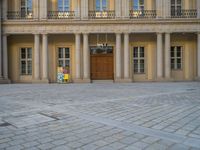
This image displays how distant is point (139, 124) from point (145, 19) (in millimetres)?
18871

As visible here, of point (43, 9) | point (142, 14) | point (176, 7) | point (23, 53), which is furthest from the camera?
point (23, 53)

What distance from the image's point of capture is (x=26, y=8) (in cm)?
2534

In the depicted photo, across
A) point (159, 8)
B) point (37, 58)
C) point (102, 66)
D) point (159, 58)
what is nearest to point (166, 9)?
point (159, 8)

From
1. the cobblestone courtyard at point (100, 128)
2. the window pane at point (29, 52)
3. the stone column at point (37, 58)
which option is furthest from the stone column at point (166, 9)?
the cobblestone courtyard at point (100, 128)

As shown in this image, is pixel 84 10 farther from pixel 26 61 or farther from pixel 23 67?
pixel 23 67

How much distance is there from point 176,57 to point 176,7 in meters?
A: 5.13

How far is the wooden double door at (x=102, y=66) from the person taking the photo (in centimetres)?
2575

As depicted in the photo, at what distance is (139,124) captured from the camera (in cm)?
626

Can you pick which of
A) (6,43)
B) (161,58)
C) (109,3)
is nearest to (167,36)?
(161,58)

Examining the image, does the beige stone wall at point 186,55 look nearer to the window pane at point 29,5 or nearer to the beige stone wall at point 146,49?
the beige stone wall at point 146,49

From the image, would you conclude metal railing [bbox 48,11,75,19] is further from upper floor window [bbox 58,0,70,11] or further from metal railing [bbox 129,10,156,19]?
metal railing [bbox 129,10,156,19]

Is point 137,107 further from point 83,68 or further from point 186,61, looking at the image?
point 186,61

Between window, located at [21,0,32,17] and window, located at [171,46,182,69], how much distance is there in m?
15.3

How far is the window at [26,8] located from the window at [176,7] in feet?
47.8
